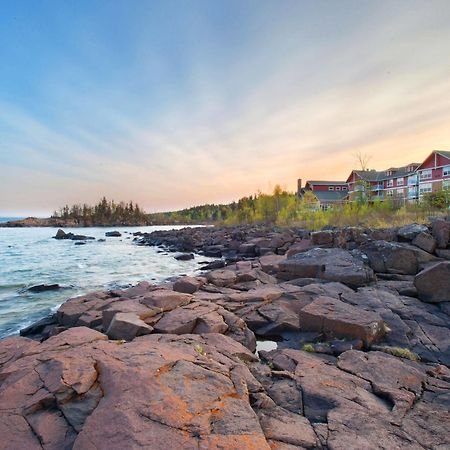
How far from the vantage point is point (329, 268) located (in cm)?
944

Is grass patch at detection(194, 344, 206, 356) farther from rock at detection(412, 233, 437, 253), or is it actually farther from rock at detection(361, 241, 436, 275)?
rock at detection(412, 233, 437, 253)

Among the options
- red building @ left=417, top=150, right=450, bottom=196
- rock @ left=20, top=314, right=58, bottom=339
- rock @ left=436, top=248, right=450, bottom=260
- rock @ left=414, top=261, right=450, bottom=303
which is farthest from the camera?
red building @ left=417, top=150, right=450, bottom=196

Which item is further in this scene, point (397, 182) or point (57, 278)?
point (397, 182)

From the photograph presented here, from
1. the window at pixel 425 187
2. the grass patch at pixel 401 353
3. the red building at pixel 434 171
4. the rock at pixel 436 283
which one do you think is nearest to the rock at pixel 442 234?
the rock at pixel 436 283

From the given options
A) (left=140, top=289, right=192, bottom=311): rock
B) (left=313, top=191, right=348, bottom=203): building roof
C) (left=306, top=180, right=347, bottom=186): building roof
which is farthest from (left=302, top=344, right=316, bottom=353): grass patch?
(left=306, top=180, right=347, bottom=186): building roof

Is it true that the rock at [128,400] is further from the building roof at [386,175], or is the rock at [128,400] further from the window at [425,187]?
the building roof at [386,175]

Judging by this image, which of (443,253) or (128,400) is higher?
(443,253)

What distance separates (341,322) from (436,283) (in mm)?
3459

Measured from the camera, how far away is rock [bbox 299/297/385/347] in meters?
5.17

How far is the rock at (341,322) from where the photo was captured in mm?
5168

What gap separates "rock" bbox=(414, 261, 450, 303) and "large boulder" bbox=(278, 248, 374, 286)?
177 cm

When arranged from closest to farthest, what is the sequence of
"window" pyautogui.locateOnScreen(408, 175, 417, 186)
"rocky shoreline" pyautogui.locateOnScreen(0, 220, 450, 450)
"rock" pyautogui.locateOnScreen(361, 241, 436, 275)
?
"rocky shoreline" pyautogui.locateOnScreen(0, 220, 450, 450)
"rock" pyautogui.locateOnScreen(361, 241, 436, 275)
"window" pyautogui.locateOnScreen(408, 175, 417, 186)

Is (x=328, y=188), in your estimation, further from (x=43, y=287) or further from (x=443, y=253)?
(x=43, y=287)

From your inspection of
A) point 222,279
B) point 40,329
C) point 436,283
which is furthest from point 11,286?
point 436,283
